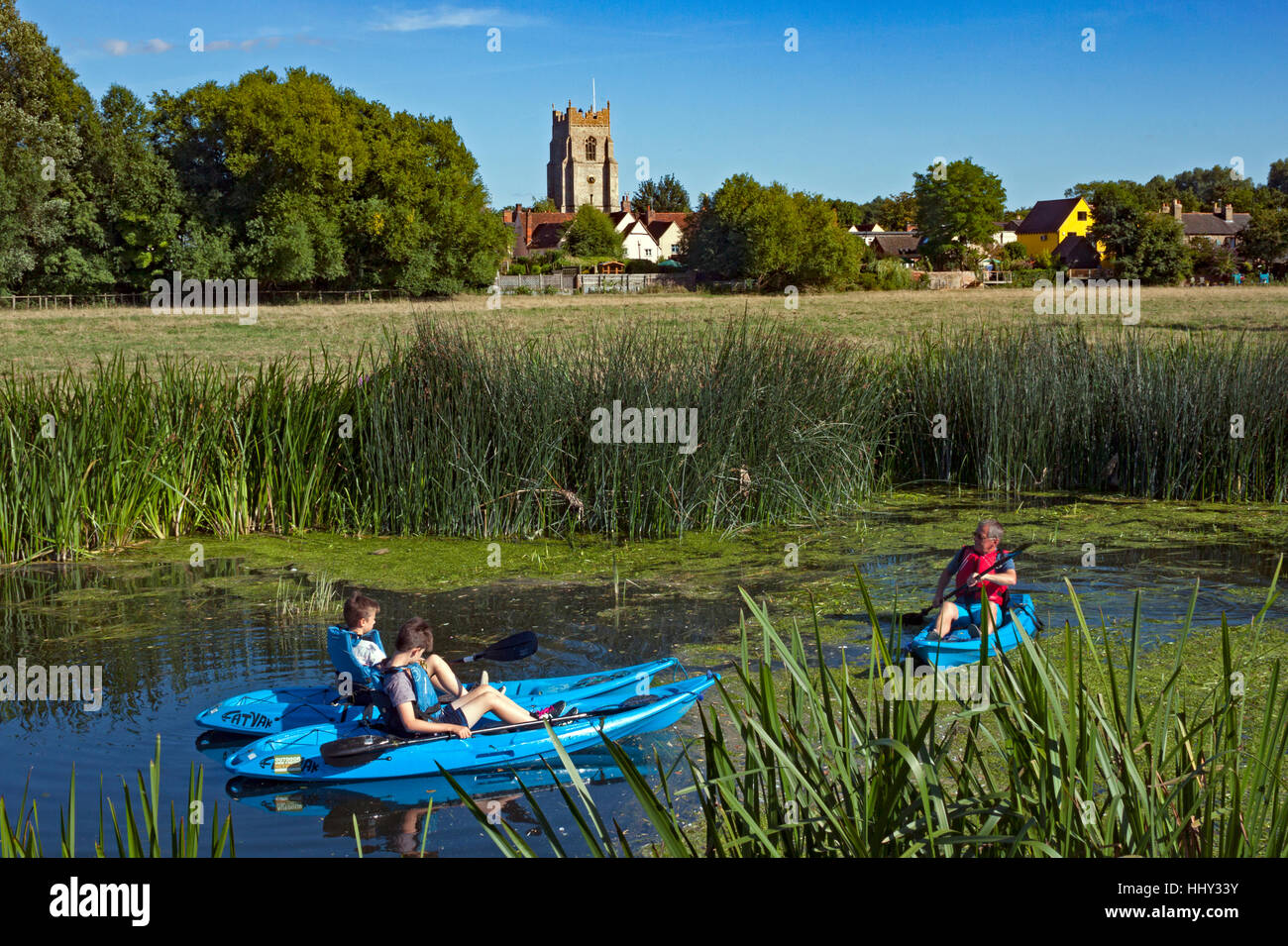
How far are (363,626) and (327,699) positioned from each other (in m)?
0.48

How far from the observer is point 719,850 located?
99.4 inches

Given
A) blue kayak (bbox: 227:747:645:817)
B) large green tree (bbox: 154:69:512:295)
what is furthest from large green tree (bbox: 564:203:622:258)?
blue kayak (bbox: 227:747:645:817)

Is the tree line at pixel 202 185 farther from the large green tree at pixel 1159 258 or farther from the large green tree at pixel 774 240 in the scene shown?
the large green tree at pixel 1159 258

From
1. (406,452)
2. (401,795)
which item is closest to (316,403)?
(406,452)

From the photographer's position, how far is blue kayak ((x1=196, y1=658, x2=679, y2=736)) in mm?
5703

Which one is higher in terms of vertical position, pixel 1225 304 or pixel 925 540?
pixel 1225 304

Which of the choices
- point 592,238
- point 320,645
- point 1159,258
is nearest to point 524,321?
point 320,645

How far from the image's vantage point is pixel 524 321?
29125 mm

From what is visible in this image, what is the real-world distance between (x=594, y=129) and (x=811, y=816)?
14668 cm

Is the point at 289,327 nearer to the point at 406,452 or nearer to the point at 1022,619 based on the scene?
the point at 406,452

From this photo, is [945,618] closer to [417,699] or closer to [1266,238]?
[417,699]

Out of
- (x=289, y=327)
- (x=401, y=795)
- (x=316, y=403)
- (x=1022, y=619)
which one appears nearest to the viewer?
(x=401, y=795)

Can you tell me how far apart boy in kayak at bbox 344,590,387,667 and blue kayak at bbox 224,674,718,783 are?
35cm

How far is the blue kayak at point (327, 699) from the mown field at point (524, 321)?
37.2ft
